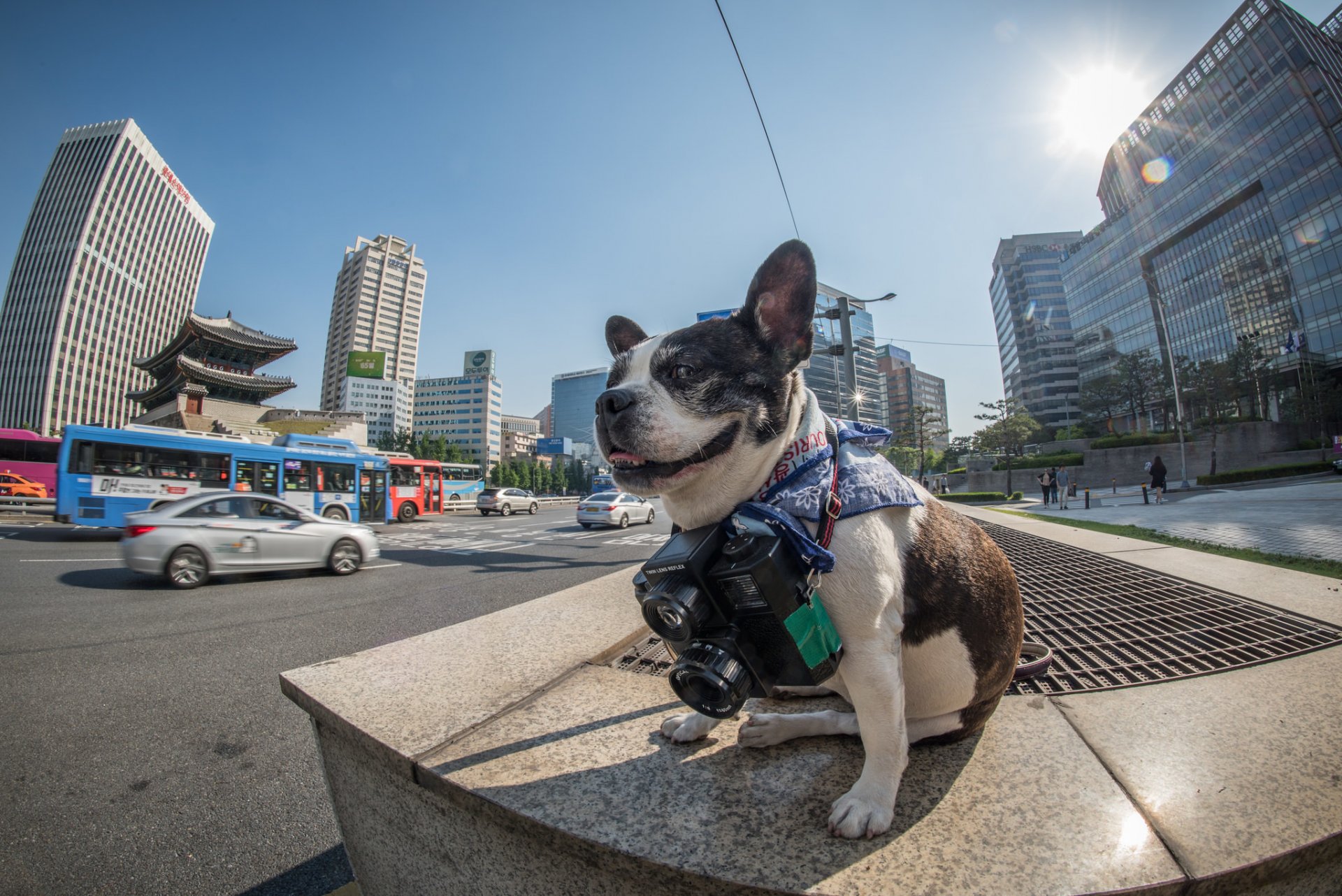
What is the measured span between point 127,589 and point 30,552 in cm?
550

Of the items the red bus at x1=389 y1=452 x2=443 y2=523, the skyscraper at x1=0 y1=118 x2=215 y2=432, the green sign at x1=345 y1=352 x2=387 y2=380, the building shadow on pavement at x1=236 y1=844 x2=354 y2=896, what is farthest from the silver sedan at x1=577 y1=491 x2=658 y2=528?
the skyscraper at x1=0 y1=118 x2=215 y2=432

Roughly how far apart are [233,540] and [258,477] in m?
8.97

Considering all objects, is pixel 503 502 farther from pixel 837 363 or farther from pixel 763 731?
pixel 763 731

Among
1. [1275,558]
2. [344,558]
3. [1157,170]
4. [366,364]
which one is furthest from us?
[366,364]

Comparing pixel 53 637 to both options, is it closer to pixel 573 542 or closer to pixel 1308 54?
pixel 573 542

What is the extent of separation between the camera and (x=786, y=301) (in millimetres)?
1420

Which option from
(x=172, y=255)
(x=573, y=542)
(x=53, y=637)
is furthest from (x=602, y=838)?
(x=172, y=255)

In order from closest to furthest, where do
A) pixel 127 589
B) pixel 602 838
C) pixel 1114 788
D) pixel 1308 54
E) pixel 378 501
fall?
pixel 602 838 < pixel 1114 788 < pixel 127 589 < pixel 378 501 < pixel 1308 54

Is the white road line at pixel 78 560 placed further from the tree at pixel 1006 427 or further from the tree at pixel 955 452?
the tree at pixel 955 452

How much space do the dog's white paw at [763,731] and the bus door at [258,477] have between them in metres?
16.9

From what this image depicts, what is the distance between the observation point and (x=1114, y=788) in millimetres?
1186

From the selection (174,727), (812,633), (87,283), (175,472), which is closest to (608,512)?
(175,472)

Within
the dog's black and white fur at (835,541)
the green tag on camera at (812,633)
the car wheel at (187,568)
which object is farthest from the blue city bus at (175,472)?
the green tag on camera at (812,633)

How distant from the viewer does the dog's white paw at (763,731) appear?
1439 millimetres
